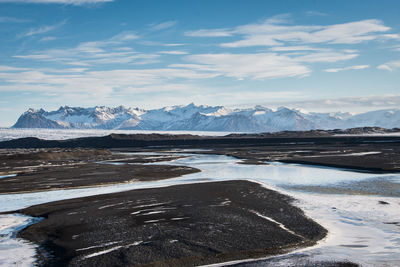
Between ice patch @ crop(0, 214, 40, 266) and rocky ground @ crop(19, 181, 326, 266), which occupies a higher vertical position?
rocky ground @ crop(19, 181, 326, 266)

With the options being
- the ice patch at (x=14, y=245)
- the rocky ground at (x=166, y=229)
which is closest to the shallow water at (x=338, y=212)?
the ice patch at (x=14, y=245)

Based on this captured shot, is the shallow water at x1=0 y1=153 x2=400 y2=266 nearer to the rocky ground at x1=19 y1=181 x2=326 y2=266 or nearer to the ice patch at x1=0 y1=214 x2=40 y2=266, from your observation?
the ice patch at x1=0 y1=214 x2=40 y2=266

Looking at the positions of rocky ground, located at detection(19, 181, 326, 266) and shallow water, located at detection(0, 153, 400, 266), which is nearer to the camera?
rocky ground, located at detection(19, 181, 326, 266)

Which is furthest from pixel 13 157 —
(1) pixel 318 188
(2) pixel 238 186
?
(1) pixel 318 188

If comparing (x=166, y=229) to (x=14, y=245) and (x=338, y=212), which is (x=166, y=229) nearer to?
(x=14, y=245)

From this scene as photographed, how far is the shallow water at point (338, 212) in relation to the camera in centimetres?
1464

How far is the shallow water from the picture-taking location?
48.0ft

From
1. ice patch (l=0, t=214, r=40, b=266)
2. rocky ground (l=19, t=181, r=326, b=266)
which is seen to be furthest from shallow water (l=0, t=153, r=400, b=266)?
rocky ground (l=19, t=181, r=326, b=266)

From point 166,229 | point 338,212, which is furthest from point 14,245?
point 338,212

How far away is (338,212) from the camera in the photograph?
21.6m

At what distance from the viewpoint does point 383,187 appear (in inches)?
1173

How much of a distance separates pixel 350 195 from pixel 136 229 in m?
15.9

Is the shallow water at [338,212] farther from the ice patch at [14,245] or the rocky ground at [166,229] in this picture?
the rocky ground at [166,229]

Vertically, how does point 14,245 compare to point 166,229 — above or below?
below
